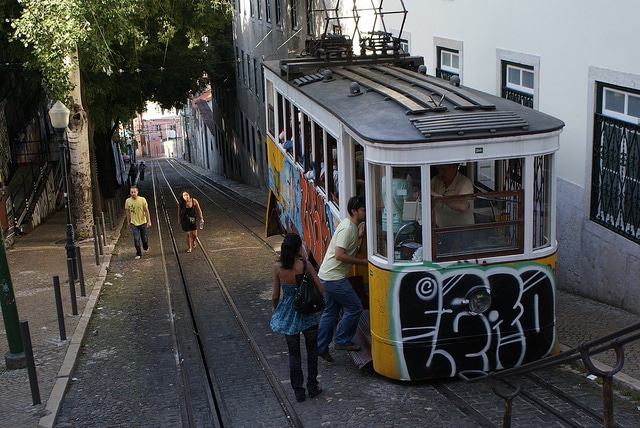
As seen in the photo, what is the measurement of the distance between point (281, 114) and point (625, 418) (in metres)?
8.03

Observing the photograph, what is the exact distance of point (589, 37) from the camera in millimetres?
9797

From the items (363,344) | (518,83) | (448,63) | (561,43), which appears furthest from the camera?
(448,63)

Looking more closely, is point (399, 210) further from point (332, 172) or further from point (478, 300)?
point (332, 172)

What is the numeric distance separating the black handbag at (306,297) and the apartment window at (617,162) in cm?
404

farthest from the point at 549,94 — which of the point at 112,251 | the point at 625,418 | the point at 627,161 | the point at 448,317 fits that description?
the point at 112,251

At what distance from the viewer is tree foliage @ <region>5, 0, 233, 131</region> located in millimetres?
15688

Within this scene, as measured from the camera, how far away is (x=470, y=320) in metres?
7.48

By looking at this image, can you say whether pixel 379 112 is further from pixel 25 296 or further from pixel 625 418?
pixel 25 296

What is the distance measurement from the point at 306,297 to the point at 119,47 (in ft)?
54.5

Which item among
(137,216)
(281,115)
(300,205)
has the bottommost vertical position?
(137,216)

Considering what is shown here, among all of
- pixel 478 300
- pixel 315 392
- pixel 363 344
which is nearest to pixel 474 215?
pixel 478 300

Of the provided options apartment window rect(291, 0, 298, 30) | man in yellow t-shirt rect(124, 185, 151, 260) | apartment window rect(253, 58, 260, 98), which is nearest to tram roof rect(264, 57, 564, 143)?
man in yellow t-shirt rect(124, 185, 151, 260)

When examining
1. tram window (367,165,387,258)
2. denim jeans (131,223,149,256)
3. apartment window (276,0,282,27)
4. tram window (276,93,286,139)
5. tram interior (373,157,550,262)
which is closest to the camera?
tram interior (373,157,550,262)

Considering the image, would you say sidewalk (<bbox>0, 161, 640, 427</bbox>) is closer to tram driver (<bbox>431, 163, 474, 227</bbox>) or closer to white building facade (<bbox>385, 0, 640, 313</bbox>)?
white building facade (<bbox>385, 0, 640, 313</bbox>)
